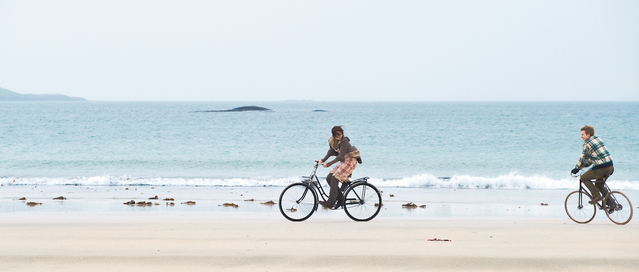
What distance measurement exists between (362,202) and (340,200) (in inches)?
17.1

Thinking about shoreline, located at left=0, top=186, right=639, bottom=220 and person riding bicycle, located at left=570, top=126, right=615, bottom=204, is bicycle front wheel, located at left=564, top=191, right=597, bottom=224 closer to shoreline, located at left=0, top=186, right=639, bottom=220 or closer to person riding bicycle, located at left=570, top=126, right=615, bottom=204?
person riding bicycle, located at left=570, top=126, right=615, bottom=204

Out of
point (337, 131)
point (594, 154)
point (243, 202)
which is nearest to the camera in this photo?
point (594, 154)

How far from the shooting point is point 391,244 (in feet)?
24.0

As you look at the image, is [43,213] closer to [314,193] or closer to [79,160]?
[314,193]

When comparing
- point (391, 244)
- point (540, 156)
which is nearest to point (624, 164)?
point (540, 156)

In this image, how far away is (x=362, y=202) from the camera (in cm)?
968

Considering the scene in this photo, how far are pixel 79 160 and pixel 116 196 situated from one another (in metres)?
16.6

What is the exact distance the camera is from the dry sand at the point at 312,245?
6191mm

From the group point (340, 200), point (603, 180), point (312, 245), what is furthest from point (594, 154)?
point (312, 245)

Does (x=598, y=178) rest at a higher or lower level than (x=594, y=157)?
lower

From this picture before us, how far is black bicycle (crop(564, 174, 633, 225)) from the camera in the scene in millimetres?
9234

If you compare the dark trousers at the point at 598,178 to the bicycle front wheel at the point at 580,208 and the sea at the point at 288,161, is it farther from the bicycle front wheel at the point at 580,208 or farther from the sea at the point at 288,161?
the sea at the point at 288,161

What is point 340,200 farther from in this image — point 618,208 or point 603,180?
point 618,208

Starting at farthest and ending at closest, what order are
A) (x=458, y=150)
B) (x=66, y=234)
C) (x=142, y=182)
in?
(x=458, y=150) → (x=142, y=182) → (x=66, y=234)
